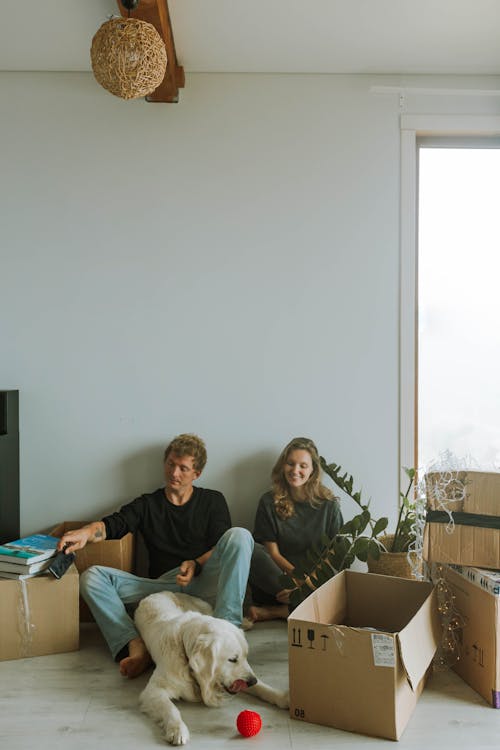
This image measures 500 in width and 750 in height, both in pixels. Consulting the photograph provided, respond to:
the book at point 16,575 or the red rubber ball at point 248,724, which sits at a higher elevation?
the book at point 16,575

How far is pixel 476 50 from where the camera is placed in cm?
311

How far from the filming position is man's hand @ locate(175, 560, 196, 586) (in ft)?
9.26

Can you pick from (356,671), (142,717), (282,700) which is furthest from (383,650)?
(142,717)

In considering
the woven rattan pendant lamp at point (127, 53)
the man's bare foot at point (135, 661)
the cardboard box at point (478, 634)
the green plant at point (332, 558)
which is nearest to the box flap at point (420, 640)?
the cardboard box at point (478, 634)

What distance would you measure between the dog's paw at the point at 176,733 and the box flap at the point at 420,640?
0.69 metres

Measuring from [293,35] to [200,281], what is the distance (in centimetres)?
118

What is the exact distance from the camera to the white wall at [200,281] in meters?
3.32

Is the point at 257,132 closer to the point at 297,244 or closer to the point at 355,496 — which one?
the point at 297,244

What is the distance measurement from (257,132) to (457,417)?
176cm

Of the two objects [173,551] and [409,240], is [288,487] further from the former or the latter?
[409,240]

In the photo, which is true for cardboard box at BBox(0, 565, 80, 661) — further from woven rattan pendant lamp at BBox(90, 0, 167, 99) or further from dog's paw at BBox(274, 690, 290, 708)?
woven rattan pendant lamp at BBox(90, 0, 167, 99)

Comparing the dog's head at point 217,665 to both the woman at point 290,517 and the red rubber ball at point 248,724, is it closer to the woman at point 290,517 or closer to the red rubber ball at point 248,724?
the red rubber ball at point 248,724

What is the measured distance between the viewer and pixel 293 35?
2.96 meters

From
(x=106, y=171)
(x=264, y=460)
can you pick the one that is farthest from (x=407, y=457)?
(x=106, y=171)
